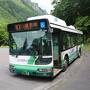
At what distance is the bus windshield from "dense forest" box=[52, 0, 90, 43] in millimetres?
28808

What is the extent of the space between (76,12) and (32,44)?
36.4 m

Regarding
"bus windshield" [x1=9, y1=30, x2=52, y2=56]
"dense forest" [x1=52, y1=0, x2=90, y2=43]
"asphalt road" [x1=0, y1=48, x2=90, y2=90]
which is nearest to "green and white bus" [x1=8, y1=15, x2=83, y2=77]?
"bus windshield" [x1=9, y1=30, x2=52, y2=56]

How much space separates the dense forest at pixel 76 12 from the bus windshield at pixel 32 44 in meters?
28.8

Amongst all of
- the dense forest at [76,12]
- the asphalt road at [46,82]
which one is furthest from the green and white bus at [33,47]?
the dense forest at [76,12]

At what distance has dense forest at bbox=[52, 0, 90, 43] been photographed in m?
41.5

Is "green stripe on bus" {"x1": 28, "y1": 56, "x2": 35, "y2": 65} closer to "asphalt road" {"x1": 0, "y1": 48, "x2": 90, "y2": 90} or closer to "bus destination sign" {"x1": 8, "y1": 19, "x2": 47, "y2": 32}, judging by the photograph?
"asphalt road" {"x1": 0, "y1": 48, "x2": 90, "y2": 90}

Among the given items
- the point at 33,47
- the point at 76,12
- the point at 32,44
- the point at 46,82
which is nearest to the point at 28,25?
the point at 32,44

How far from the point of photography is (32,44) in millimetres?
11273

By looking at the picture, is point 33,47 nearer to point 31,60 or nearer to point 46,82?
point 31,60

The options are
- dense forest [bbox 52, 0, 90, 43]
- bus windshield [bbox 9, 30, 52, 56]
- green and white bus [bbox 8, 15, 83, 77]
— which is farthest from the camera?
dense forest [bbox 52, 0, 90, 43]

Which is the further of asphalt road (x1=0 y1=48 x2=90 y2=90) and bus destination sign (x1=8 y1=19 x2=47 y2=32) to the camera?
bus destination sign (x1=8 y1=19 x2=47 y2=32)

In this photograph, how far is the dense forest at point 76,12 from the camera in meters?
41.5

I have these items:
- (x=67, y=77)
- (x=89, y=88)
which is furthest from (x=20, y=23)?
(x=89, y=88)

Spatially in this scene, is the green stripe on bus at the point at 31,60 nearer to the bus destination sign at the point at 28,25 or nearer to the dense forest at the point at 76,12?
the bus destination sign at the point at 28,25
